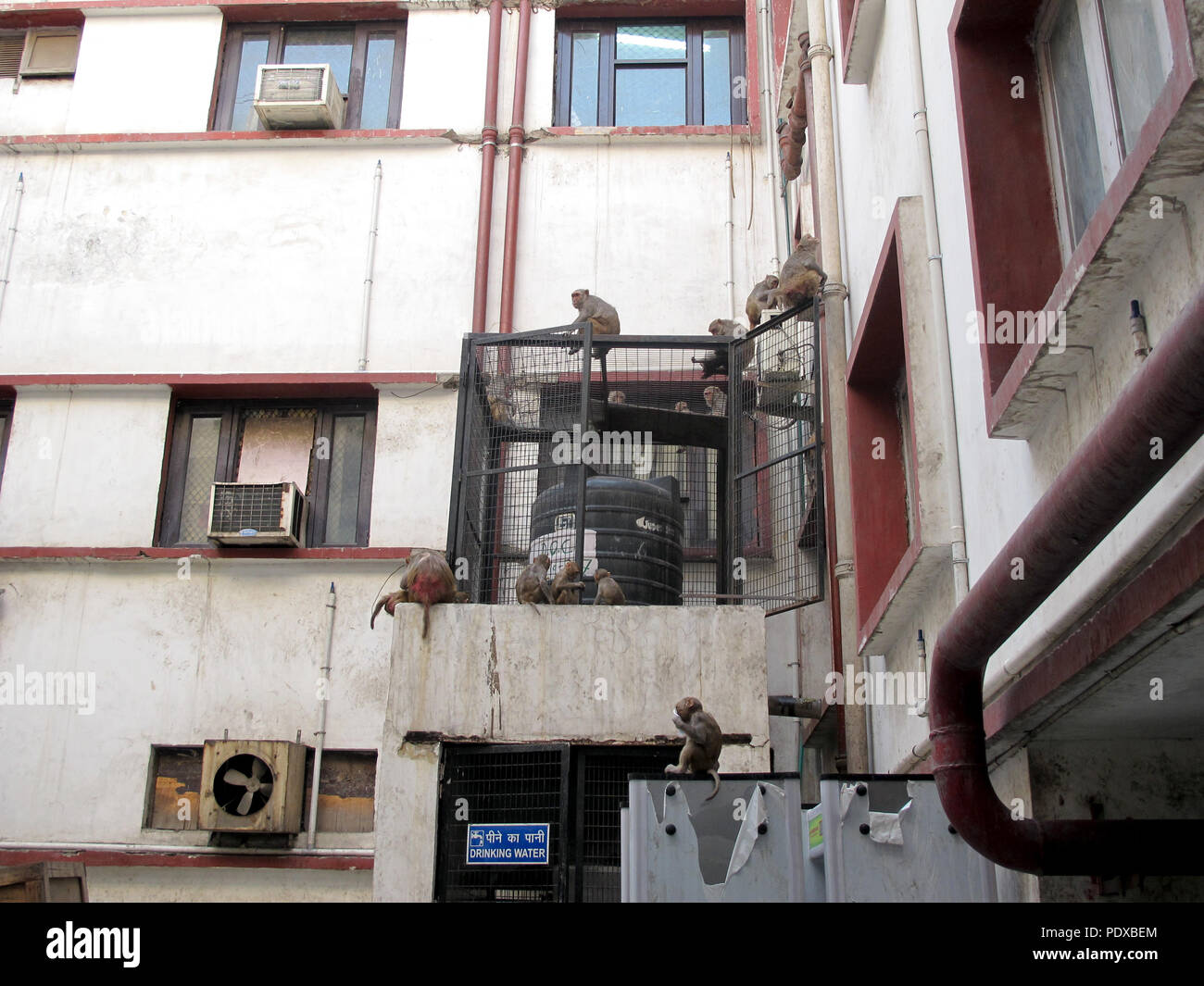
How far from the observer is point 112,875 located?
37.5 ft

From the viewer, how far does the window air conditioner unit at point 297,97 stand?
1407cm

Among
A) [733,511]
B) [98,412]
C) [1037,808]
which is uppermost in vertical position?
[98,412]

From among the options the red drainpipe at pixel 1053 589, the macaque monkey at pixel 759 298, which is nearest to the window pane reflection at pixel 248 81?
the macaque monkey at pixel 759 298

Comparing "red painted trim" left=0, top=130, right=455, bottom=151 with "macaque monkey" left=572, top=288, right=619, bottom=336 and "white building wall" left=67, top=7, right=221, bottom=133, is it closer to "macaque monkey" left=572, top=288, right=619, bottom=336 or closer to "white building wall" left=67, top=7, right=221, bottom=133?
"white building wall" left=67, top=7, right=221, bottom=133

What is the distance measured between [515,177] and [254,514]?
490 centimetres

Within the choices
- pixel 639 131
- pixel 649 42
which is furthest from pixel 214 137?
pixel 649 42

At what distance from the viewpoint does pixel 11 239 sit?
46.2 feet

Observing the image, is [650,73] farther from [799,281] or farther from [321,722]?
[321,722]

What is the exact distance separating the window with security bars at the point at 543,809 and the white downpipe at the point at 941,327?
2.58 meters

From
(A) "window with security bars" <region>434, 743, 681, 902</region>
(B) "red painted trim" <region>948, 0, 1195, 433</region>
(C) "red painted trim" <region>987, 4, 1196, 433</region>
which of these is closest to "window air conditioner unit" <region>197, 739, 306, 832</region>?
(A) "window with security bars" <region>434, 743, 681, 902</region>

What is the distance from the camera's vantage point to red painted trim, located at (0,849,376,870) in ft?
37.0

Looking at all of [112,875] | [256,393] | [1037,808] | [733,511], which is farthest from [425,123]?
[1037,808]
